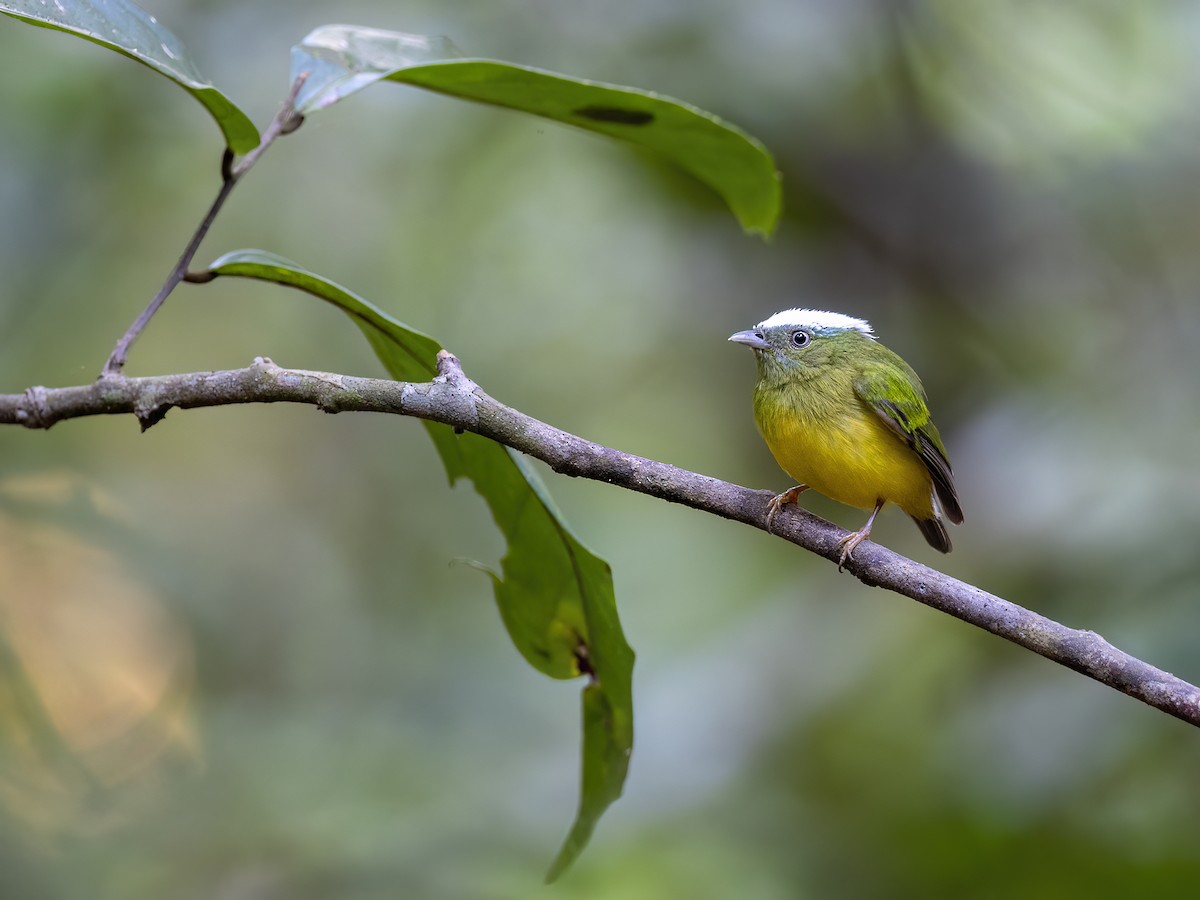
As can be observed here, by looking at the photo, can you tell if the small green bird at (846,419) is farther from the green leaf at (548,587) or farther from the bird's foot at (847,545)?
the green leaf at (548,587)

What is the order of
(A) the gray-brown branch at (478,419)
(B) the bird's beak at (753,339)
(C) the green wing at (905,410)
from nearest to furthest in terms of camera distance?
(A) the gray-brown branch at (478,419) → (C) the green wing at (905,410) → (B) the bird's beak at (753,339)

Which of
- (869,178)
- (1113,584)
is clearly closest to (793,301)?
(869,178)

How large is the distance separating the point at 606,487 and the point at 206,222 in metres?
4.58

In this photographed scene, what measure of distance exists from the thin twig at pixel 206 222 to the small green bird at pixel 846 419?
130 centimetres

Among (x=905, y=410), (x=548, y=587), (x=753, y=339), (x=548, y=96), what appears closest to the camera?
(x=548, y=96)

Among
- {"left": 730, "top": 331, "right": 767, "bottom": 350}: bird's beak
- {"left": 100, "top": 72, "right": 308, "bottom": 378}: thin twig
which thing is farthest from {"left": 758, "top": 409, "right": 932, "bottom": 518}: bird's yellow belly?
{"left": 100, "top": 72, "right": 308, "bottom": 378}: thin twig

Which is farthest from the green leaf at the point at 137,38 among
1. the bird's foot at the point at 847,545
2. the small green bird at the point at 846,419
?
the small green bird at the point at 846,419

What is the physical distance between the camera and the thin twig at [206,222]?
5.99 ft

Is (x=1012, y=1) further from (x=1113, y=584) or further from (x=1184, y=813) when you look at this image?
(x=1184, y=813)

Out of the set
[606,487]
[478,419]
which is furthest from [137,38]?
[606,487]

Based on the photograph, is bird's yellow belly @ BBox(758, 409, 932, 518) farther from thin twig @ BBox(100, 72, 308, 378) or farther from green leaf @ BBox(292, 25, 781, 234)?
thin twig @ BBox(100, 72, 308, 378)

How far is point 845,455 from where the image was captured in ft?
9.22

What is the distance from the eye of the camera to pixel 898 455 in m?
2.98

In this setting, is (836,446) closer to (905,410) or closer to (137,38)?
(905,410)
